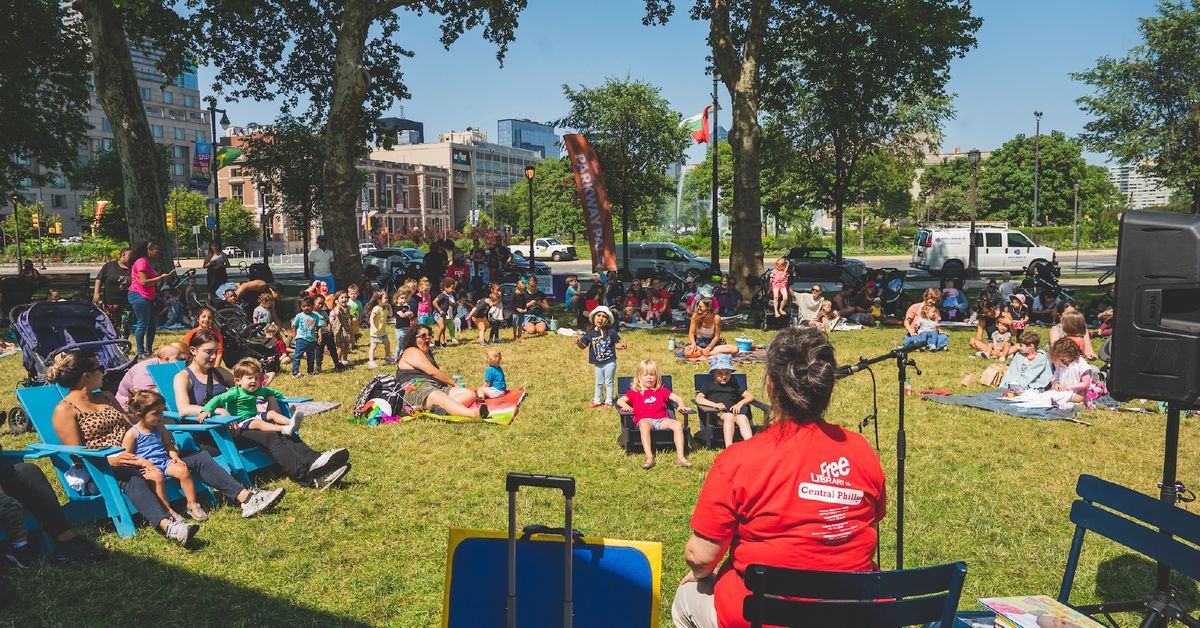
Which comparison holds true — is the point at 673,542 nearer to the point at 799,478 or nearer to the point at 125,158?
the point at 799,478

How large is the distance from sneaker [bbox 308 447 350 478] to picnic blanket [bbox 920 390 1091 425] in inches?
300

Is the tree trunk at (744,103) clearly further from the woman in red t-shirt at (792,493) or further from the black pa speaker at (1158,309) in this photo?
the woman in red t-shirt at (792,493)

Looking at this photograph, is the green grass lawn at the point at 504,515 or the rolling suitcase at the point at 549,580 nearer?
the rolling suitcase at the point at 549,580

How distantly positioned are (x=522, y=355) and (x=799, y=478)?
1196 cm

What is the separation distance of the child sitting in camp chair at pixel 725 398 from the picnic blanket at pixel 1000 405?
12.0 feet

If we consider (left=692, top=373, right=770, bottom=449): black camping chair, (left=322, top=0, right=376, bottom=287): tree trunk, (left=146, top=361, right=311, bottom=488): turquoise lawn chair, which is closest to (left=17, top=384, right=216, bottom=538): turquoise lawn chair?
(left=146, top=361, right=311, bottom=488): turquoise lawn chair

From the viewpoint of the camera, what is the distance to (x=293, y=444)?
7.21 metres

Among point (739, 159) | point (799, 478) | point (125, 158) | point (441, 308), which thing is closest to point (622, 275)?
point (739, 159)

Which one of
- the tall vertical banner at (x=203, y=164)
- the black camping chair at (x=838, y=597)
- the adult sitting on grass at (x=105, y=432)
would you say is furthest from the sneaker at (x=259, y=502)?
the tall vertical banner at (x=203, y=164)

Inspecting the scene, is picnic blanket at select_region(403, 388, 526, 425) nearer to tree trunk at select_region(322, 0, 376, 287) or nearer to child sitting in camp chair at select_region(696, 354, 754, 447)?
child sitting in camp chair at select_region(696, 354, 754, 447)

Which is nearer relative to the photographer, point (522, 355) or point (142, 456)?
point (142, 456)

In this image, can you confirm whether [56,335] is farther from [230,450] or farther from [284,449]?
[284,449]

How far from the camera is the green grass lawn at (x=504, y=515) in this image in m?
5.04

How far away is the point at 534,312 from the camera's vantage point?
1805 centimetres
